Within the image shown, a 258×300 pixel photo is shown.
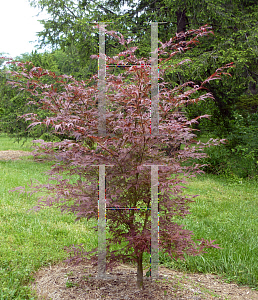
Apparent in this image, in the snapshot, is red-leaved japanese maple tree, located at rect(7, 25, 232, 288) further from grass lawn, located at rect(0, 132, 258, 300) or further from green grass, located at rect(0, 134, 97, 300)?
green grass, located at rect(0, 134, 97, 300)

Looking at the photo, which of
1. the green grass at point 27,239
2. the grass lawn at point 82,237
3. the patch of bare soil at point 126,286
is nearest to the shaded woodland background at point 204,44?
the grass lawn at point 82,237

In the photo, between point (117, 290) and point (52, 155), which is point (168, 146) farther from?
point (117, 290)

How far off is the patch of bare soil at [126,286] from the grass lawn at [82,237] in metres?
0.15

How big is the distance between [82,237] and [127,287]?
4.70ft

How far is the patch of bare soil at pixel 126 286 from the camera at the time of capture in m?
2.78

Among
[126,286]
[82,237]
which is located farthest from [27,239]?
[126,286]

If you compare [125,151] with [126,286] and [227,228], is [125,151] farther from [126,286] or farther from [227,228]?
[227,228]

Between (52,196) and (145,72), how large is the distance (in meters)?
1.32

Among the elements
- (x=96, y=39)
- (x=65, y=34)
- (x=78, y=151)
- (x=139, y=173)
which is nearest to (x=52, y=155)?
(x=78, y=151)

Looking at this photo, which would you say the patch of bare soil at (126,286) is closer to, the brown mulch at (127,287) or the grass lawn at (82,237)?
the brown mulch at (127,287)

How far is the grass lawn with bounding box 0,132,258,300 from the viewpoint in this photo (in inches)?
127

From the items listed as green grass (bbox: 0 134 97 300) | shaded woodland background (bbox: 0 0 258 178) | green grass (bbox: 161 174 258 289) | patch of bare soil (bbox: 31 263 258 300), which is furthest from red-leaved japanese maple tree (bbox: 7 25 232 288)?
shaded woodland background (bbox: 0 0 258 178)

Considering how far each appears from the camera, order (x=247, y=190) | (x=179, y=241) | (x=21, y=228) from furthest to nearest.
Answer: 1. (x=247, y=190)
2. (x=21, y=228)
3. (x=179, y=241)

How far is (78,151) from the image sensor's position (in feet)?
8.02
